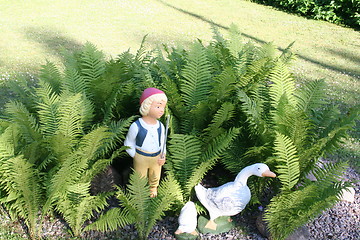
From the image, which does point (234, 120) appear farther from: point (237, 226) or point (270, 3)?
point (270, 3)

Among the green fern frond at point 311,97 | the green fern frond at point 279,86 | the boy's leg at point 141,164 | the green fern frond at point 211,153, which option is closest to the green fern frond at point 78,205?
the boy's leg at point 141,164

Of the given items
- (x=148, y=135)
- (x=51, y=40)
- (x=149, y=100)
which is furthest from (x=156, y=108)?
(x=51, y=40)

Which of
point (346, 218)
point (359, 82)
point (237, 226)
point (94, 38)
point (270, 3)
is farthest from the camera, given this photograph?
point (270, 3)

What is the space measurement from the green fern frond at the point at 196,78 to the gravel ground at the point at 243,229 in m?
1.09

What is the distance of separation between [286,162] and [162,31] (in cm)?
725

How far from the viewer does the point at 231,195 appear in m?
2.95

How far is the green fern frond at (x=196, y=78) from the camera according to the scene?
355cm

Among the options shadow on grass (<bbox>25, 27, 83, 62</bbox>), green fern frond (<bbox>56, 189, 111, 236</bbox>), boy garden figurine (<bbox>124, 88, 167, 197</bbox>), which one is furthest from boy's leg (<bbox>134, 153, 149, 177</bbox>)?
shadow on grass (<bbox>25, 27, 83, 62</bbox>)

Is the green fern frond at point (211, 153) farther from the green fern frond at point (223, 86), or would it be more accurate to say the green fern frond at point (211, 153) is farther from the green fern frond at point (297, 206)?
the green fern frond at point (297, 206)

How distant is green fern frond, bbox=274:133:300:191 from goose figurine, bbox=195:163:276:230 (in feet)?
0.47

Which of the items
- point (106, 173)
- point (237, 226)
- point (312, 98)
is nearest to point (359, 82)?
point (312, 98)

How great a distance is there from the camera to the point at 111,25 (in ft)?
32.2

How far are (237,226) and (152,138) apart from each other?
1.03 meters

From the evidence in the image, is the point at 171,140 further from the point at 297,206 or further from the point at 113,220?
the point at 297,206
